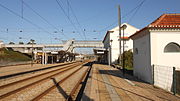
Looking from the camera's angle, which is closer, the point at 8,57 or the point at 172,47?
the point at 172,47

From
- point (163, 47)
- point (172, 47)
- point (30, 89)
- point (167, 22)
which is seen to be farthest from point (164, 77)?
point (30, 89)

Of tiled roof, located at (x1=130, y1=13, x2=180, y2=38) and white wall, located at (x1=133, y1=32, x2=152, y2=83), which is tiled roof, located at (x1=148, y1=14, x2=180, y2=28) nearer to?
tiled roof, located at (x1=130, y1=13, x2=180, y2=38)

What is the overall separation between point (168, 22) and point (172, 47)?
6.57 feet

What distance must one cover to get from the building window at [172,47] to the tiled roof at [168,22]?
4.12ft

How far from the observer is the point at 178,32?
41.5ft

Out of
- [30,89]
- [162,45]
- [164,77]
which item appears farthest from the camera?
[162,45]

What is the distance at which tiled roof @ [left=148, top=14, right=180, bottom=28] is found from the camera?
496 inches

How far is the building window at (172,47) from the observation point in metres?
12.8

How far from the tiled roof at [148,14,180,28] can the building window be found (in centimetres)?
125

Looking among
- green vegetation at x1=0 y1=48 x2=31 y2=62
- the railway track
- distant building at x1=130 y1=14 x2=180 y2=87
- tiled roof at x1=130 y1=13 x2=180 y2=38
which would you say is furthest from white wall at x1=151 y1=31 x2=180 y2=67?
green vegetation at x1=0 y1=48 x2=31 y2=62

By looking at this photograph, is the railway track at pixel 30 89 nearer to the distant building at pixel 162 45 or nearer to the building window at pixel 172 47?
the distant building at pixel 162 45

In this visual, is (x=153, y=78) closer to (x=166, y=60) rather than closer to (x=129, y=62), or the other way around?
(x=166, y=60)

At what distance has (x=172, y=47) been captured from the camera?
12.8 metres

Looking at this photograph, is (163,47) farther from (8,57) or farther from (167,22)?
(8,57)
